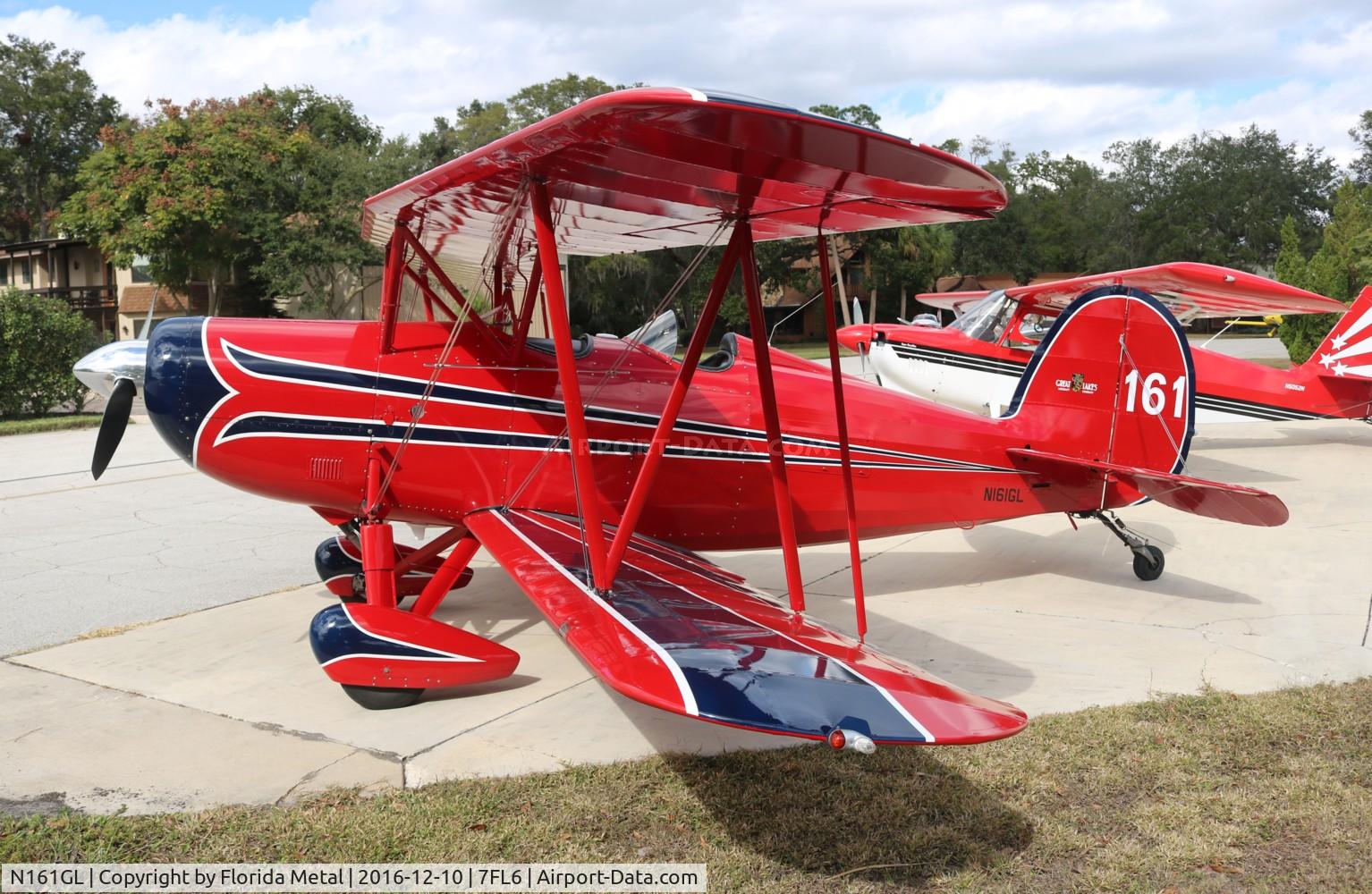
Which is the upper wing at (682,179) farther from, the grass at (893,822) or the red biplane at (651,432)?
the grass at (893,822)

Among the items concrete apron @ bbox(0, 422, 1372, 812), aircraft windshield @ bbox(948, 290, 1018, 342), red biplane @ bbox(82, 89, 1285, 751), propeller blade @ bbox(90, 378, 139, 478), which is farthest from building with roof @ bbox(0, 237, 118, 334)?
red biplane @ bbox(82, 89, 1285, 751)

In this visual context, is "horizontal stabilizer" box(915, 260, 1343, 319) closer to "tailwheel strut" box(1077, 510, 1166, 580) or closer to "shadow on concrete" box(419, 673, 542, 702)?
"tailwheel strut" box(1077, 510, 1166, 580)

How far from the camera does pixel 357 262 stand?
3306cm

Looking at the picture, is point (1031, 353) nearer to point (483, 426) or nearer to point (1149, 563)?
point (1149, 563)

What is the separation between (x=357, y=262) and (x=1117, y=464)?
2995 cm

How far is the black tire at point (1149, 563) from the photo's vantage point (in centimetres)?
759

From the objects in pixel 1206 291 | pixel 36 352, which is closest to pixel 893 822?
pixel 1206 291

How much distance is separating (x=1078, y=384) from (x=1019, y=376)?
6528 millimetres

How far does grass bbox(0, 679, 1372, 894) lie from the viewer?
351 centimetres

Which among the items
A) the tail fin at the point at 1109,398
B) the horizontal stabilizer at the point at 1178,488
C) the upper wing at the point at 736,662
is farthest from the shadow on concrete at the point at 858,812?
the tail fin at the point at 1109,398

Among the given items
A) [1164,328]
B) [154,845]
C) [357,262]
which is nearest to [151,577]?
[154,845]

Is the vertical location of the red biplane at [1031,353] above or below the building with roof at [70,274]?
below

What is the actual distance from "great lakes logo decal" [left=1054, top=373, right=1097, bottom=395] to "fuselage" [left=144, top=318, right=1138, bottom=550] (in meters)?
1.58

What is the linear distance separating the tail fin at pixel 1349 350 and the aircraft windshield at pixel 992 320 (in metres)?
4.04
